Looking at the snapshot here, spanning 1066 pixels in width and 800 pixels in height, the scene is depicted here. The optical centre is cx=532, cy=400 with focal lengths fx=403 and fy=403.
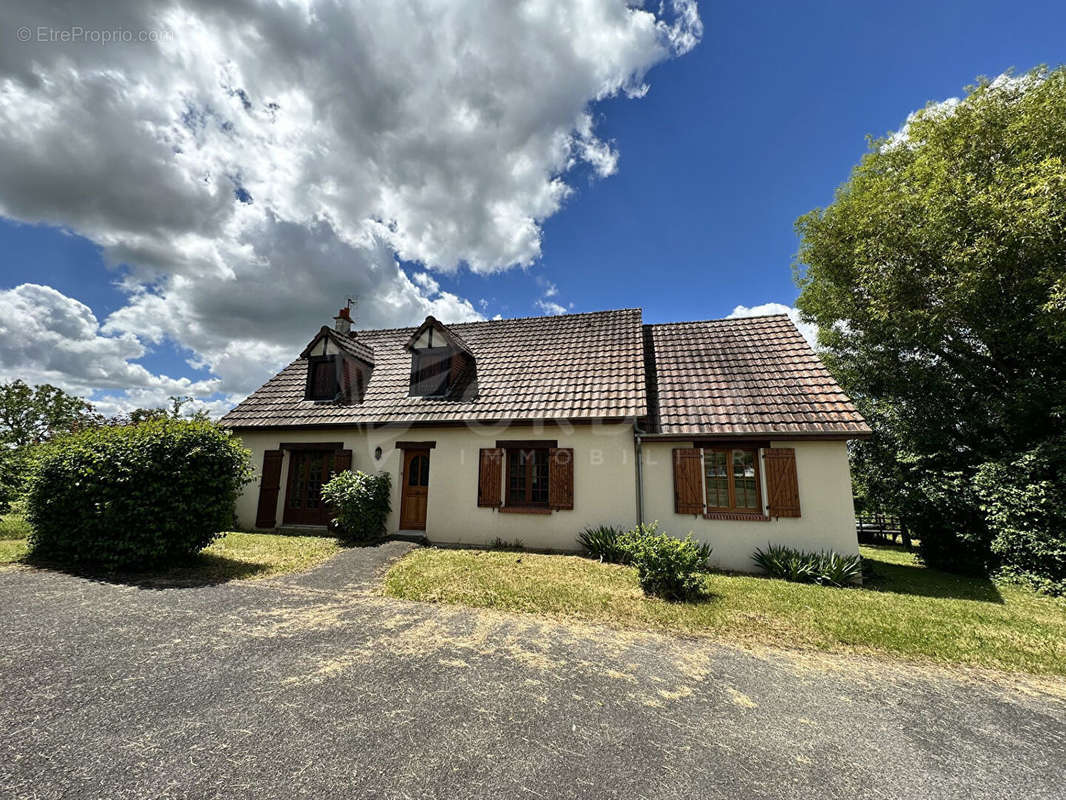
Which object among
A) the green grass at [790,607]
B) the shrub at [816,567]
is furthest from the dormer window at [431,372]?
the shrub at [816,567]

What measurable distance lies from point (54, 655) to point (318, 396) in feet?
31.9

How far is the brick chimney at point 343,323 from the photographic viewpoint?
15.0 meters

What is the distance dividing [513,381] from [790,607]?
802 centimetres

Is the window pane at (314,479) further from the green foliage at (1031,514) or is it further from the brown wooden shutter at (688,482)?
the green foliage at (1031,514)

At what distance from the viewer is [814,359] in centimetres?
1049

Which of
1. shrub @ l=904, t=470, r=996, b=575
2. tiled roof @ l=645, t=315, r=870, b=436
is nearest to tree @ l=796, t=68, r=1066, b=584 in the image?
shrub @ l=904, t=470, r=996, b=575

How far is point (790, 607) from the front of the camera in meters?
6.23

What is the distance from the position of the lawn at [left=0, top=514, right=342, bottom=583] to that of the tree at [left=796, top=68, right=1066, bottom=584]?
14938mm

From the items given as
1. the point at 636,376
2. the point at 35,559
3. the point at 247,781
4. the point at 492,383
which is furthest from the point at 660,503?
the point at 35,559

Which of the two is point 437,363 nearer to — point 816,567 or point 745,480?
point 745,480

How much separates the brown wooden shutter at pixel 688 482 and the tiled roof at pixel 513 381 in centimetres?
139

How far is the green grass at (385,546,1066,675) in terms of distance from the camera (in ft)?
16.7

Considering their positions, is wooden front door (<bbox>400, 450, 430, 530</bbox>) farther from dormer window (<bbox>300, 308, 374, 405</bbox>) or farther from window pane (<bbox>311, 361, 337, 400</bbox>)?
window pane (<bbox>311, 361, 337, 400</bbox>)

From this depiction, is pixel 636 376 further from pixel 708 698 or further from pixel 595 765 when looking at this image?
pixel 595 765
